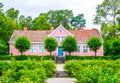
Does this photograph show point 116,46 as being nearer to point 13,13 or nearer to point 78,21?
point 13,13

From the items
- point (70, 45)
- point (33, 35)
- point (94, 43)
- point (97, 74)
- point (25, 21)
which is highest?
point (25, 21)

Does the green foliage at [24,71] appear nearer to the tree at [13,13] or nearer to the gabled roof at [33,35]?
the gabled roof at [33,35]

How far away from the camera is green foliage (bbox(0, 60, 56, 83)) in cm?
1588

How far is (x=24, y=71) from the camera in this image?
18156 millimetres

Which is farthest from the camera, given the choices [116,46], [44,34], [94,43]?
[44,34]

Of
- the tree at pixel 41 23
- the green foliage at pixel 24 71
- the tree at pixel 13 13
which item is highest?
the tree at pixel 13 13

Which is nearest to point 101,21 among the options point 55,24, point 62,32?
point 62,32

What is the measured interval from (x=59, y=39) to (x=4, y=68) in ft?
120

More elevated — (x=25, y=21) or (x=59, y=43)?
(x=25, y=21)

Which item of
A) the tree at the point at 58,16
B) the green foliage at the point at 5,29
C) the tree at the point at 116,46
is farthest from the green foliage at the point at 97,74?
the tree at the point at 58,16

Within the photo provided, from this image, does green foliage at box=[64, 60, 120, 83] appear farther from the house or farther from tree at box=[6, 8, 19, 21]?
tree at box=[6, 8, 19, 21]

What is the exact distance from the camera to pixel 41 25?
77.8 meters

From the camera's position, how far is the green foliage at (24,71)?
15.9 meters

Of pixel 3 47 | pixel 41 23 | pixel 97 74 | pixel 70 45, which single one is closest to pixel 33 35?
pixel 3 47
